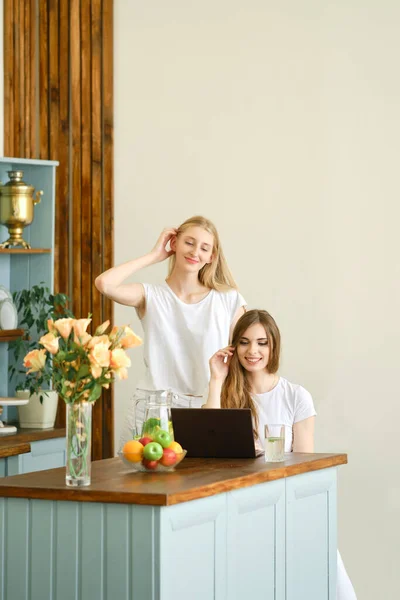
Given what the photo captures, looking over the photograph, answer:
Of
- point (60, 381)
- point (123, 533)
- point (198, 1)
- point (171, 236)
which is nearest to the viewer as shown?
point (123, 533)

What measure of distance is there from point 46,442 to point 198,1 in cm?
253

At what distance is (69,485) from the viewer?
3045mm

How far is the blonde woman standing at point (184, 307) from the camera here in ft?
14.7

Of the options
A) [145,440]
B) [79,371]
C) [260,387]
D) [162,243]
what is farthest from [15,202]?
[79,371]

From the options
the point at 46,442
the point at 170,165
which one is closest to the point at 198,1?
the point at 170,165

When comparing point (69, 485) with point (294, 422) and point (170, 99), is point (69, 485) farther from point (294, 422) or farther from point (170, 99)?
point (170, 99)

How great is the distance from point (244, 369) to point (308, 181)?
1552 mm

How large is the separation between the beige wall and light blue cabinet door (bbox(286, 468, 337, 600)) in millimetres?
1548

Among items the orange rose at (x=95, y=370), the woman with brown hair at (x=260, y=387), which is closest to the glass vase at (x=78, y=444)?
the orange rose at (x=95, y=370)

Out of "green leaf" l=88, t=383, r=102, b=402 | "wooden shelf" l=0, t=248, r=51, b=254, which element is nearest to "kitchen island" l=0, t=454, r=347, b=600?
"green leaf" l=88, t=383, r=102, b=402

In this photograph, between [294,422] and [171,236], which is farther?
[171,236]

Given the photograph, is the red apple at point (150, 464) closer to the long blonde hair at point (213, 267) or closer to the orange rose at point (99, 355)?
the orange rose at point (99, 355)

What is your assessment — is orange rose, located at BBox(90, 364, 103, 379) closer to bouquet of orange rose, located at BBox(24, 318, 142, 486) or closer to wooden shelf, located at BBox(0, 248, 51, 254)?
bouquet of orange rose, located at BBox(24, 318, 142, 486)

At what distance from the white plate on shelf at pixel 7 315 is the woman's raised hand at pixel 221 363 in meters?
1.57
